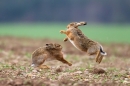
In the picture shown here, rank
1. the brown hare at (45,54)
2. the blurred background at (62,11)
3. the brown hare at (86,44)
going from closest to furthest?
the brown hare at (45,54)
the brown hare at (86,44)
the blurred background at (62,11)

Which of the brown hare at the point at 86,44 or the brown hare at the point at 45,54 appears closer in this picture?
the brown hare at the point at 45,54

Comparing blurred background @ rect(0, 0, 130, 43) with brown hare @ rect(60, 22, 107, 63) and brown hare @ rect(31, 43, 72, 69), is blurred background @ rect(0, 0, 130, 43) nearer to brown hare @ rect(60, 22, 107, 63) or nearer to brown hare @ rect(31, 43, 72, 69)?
brown hare @ rect(60, 22, 107, 63)

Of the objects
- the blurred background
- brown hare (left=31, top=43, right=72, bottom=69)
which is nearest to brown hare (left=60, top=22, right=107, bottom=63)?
brown hare (left=31, top=43, right=72, bottom=69)

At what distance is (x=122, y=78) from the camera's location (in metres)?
7.44

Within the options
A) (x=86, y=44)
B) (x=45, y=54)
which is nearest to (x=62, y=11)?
(x=86, y=44)

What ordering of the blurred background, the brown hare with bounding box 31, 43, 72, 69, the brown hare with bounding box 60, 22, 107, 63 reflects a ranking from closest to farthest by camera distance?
the brown hare with bounding box 31, 43, 72, 69, the brown hare with bounding box 60, 22, 107, 63, the blurred background

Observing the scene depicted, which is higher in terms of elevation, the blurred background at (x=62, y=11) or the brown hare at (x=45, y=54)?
the blurred background at (x=62, y=11)

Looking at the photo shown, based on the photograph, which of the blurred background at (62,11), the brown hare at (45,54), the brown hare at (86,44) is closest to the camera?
the brown hare at (45,54)

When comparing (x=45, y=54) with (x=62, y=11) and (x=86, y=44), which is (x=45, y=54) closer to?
(x=86, y=44)

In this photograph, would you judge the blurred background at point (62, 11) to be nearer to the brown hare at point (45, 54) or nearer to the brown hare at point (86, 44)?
the brown hare at point (86, 44)

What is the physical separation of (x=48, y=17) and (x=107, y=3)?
639cm

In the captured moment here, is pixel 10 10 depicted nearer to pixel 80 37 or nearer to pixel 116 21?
pixel 116 21

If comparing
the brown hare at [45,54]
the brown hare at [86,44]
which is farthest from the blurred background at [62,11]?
the brown hare at [45,54]

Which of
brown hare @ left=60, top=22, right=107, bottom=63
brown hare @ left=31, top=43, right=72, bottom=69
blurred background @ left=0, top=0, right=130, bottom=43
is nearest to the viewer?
brown hare @ left=31, top=43, right=72, bottom=69
